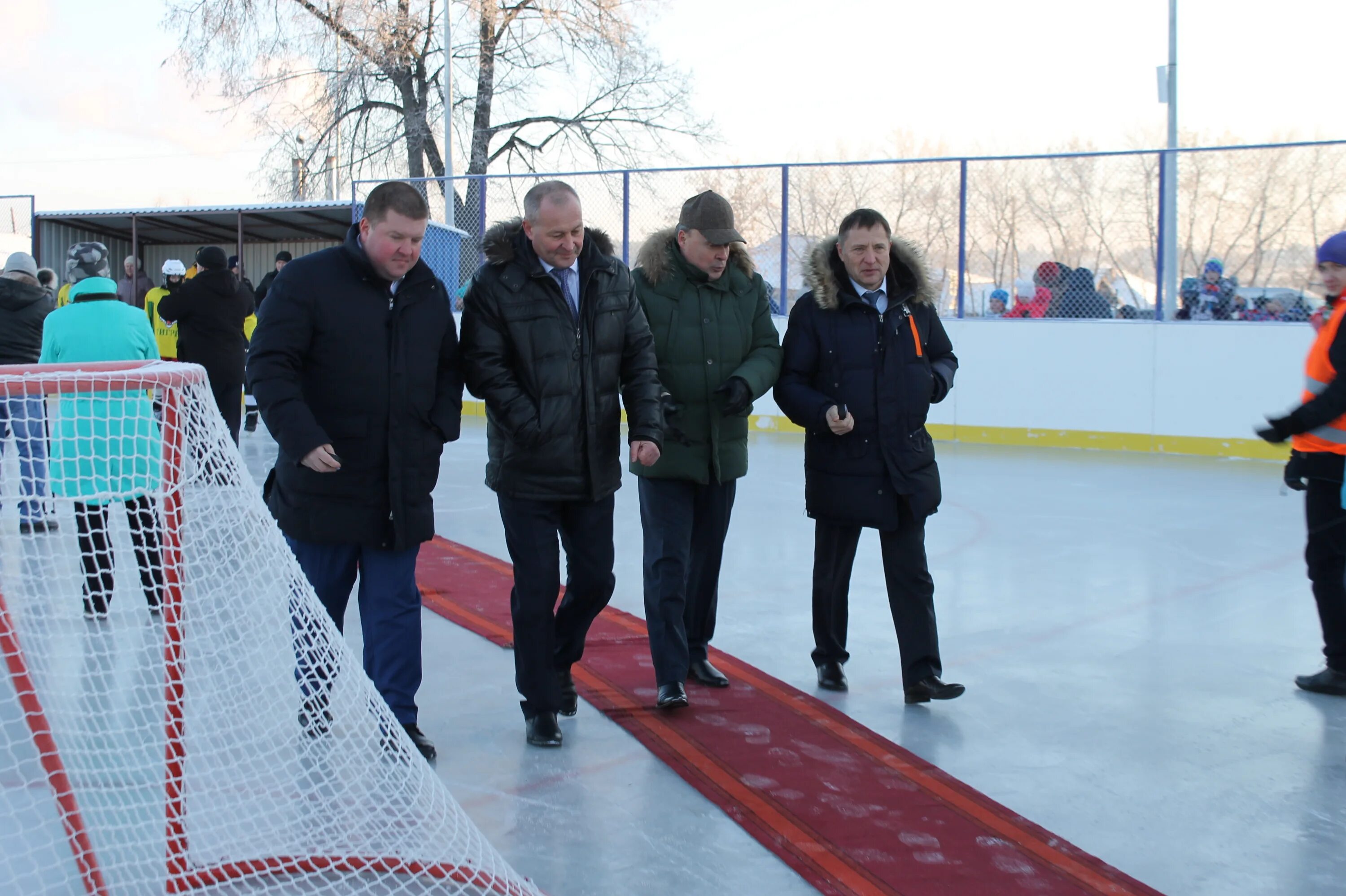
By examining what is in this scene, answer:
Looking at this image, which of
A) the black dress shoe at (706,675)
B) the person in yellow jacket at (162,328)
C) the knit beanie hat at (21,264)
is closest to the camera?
the black dress shoe at (706,675)

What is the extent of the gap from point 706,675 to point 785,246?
801 cm

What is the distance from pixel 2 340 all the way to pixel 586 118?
18915 millimetres

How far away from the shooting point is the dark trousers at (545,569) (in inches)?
131

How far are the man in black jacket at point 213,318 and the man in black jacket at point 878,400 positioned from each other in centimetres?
401

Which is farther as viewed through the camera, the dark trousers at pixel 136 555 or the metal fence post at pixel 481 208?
the metal fence post at pixel 481 208

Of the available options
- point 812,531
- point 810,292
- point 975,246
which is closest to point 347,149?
point 975,246

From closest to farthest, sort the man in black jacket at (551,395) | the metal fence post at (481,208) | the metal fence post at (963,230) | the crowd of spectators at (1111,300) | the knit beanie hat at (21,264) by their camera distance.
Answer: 1. the man in black jacket at (551,395)
2. the knit beanie hat at (21,264)
3. the crowd of spectators at (1111,300)
4. the metal fence post at (963,230)
5. the metal fence post at (481,208)

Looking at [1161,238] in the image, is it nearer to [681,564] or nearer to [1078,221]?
[1078,221]

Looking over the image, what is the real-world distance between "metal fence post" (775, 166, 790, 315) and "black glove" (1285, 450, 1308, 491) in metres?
7.55

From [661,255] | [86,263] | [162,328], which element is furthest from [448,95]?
[661,255]

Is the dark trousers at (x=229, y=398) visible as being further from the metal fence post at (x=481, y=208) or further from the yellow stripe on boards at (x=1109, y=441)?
the metal fence post at (x=481, y=208)

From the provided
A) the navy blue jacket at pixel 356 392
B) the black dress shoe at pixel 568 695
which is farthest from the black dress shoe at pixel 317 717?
the black dress shoe at pixel 568 695

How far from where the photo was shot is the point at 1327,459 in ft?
12.2

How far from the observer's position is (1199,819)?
2863mm
